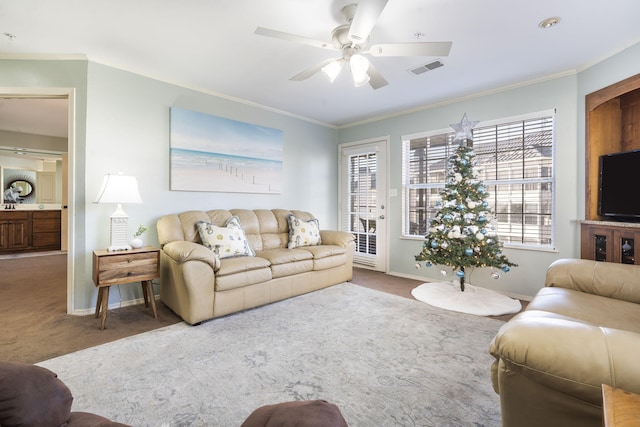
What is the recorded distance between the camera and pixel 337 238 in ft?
13.8

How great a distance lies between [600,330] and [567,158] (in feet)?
10.2

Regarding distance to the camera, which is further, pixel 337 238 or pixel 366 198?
pixel 366 198

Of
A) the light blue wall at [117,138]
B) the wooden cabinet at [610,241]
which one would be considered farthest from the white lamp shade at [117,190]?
the wooden cabinet at [610,241]

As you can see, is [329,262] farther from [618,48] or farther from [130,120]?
[618,48]

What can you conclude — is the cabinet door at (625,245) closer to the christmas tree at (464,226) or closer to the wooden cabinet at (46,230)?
the christmas tree at (464,226)

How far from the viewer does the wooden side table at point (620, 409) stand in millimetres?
612

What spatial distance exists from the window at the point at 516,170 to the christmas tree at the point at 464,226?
0.76 ft

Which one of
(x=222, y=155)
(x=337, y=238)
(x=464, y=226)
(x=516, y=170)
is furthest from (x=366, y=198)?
(x=222, y=155)

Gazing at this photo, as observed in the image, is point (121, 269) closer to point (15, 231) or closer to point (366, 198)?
point (366, 198)

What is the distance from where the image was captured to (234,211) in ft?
12.9

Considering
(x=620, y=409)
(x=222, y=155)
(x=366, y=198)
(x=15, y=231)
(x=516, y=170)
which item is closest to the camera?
(x=620, y=409)

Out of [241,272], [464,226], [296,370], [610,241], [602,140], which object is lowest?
[296,370]

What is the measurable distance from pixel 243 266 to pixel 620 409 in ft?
8.87

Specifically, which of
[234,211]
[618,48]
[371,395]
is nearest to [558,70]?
[618,48]
